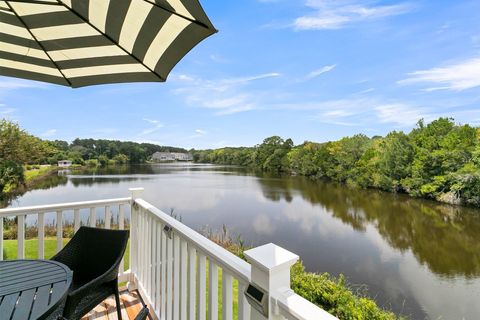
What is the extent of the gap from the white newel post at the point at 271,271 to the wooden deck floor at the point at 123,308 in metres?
1.73

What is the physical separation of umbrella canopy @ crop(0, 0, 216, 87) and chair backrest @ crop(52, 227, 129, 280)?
113cm

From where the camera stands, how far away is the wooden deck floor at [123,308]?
2004mm

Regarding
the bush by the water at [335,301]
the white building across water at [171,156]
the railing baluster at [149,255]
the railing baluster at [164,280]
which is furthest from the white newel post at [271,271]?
the white building across water at [171,156]

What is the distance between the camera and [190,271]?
1410 mm

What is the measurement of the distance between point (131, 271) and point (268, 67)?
78.2 feet

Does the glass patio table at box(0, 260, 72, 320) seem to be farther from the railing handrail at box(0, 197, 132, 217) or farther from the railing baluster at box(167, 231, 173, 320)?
the railing handrail at box(0, 197, 132, 217)

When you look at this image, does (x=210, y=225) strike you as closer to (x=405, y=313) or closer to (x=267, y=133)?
(x=405, y=313)

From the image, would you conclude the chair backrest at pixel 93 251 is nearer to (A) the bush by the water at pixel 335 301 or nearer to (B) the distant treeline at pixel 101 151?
(A) the bush by the water at pixel 335 301

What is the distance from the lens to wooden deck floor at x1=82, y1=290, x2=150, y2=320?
6.57ft

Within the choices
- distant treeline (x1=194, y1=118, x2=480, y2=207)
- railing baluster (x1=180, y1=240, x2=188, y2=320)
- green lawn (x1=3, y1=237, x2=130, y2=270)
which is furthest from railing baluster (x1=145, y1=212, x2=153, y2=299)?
distant treeline (x1=194, y1=118, x2=480, y2=207)

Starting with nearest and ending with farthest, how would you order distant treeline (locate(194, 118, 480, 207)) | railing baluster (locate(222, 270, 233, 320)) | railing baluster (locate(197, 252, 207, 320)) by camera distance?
railing baluster (locate(222, 270, 233, 320)) < railing baluster (locate(197, 252, 207, 320)) < distant treeline (locate(194, 118, 480, 207))

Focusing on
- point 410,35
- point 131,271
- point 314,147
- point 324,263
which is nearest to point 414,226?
point 324,263

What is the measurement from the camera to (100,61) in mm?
1710

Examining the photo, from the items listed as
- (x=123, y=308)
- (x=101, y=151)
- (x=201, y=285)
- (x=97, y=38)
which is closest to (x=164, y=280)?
(x=123, y=308)
